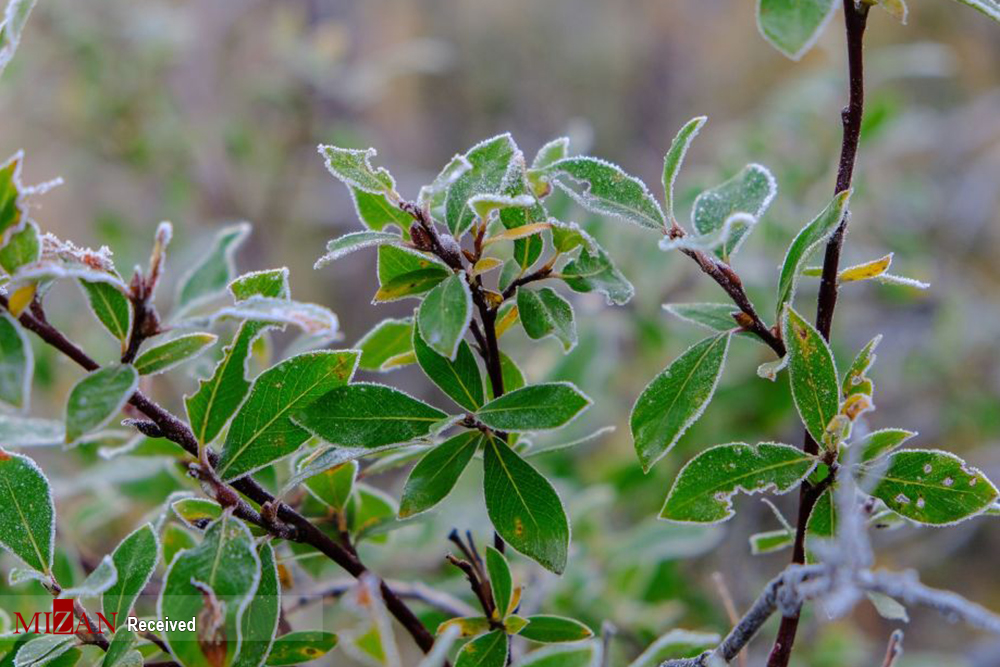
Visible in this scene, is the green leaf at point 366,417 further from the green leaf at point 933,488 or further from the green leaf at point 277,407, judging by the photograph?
the green leaf at point 933,488

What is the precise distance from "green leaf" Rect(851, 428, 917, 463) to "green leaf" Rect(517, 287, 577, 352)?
6.6 inches

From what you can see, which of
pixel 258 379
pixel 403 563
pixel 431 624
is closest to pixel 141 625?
pixel 258 379

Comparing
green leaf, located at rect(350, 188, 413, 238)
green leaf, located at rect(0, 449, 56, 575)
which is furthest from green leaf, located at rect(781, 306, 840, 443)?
green leaf, located at rect(0, 449, 56, 575)

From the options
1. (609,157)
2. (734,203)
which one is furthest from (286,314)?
(609,157)

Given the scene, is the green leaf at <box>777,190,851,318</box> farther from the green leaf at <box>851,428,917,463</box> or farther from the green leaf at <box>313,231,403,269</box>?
the green leaf at <box>313,231,403,269</box>

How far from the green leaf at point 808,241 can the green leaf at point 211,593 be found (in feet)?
1.03

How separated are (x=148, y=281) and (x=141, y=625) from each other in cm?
A: 24

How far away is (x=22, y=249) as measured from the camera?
412 millimetres

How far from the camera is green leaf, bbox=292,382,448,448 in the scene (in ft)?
1.59

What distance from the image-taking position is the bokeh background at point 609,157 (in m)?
1.14

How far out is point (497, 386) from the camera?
0.52 m

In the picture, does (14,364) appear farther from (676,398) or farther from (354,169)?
(676,398)

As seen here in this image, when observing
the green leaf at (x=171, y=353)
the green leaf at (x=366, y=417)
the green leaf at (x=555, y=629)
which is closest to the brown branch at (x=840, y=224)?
the green leaf at (x=555, y=629)

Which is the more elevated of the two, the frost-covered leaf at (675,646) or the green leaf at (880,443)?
the green leaf at (880,443)
